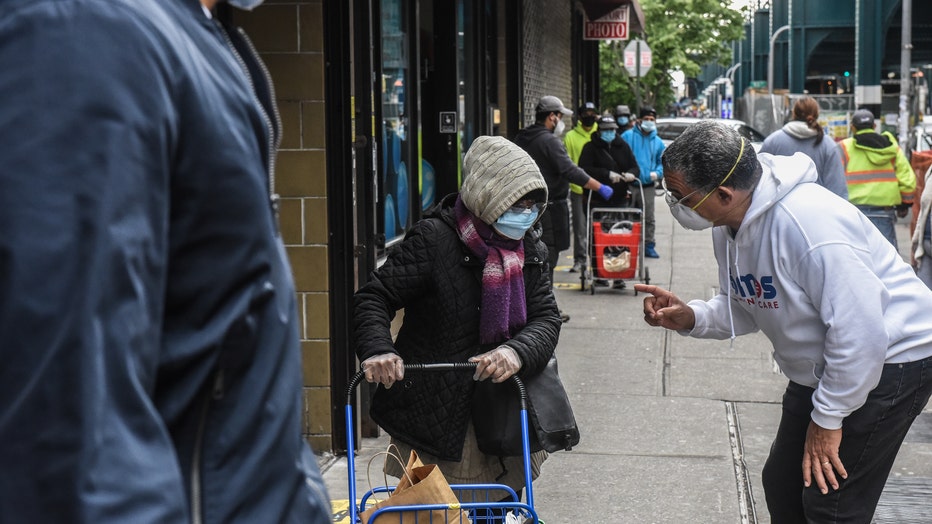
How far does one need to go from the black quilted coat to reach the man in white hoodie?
683 millimetres

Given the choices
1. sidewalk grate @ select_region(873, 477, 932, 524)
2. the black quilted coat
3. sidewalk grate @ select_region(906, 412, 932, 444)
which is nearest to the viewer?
the black quilted coat

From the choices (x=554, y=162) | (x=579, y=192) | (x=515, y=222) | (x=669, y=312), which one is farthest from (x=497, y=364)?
(x=579, y=192)

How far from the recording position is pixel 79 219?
1.16 metres

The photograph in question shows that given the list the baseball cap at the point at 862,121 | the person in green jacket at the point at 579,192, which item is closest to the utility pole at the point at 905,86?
the person in green jacket at the point at 579,192

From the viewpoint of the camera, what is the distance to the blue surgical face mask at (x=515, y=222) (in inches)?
161

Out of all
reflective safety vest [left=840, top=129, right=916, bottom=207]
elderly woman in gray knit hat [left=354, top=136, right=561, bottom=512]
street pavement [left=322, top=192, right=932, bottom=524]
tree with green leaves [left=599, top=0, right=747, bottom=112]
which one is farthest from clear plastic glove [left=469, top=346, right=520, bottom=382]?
tree with green leaves [left=599, top=0, right=747, bottom=112]

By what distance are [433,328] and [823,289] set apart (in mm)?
1300

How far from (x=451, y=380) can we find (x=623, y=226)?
29.4ft

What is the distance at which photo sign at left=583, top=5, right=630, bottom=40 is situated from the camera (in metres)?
22.0

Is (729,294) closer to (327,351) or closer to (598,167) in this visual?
(327,351)

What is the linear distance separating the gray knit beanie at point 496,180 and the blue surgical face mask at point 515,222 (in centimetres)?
3

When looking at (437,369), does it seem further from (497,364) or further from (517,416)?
(517,416)

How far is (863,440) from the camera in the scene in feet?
12.3

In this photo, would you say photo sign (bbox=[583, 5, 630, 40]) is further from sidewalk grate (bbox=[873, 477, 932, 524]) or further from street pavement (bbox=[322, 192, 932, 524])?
sidewalk grate (bbox=[873, 477, 932, 524])
